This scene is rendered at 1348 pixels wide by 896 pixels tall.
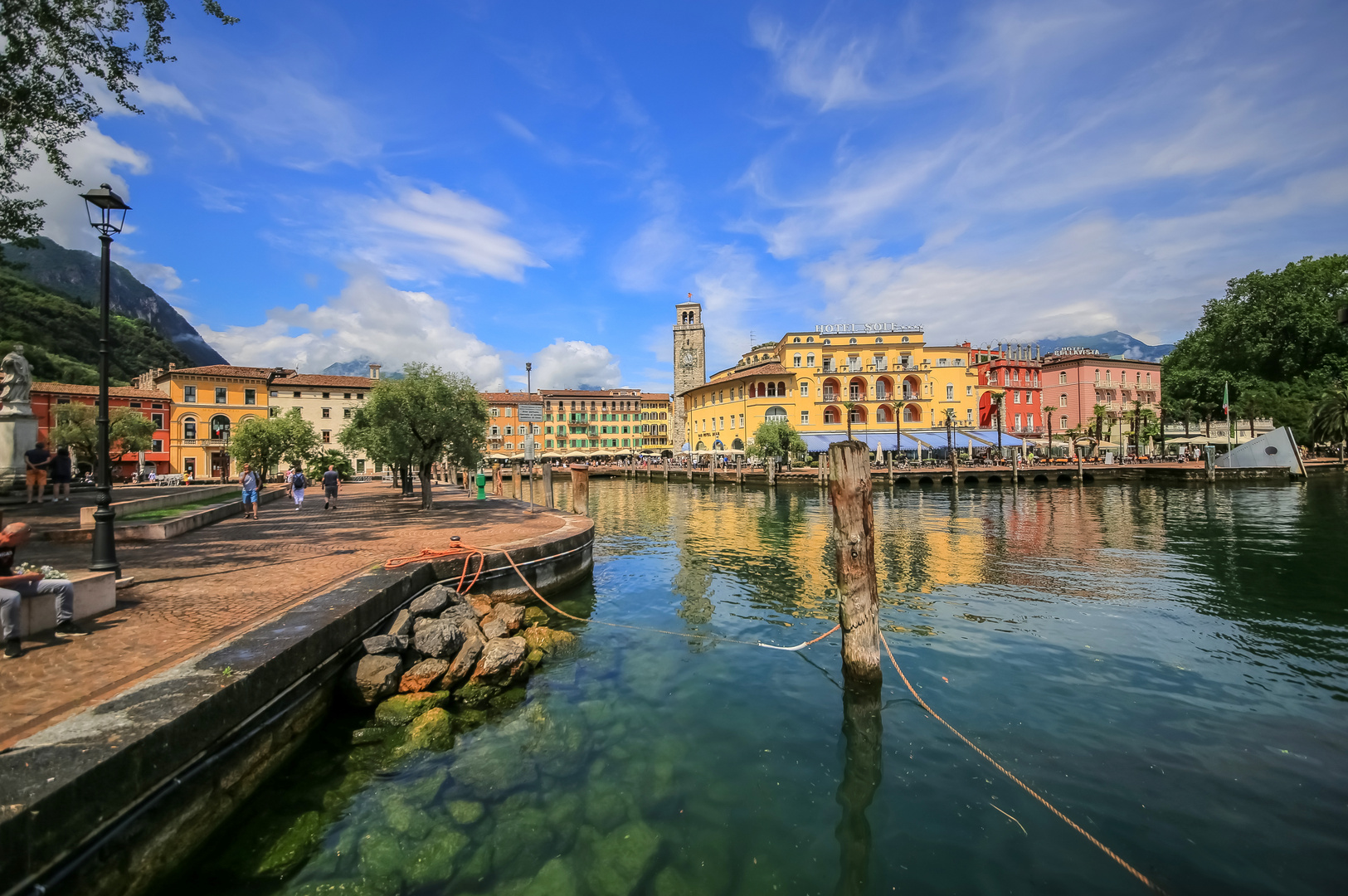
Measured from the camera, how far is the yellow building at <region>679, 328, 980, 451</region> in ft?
207

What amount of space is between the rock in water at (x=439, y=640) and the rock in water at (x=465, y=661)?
0.40 feet

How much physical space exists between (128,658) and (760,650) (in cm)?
796

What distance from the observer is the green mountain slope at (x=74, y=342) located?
57484 mm

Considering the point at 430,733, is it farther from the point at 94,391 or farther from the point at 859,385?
the point at 859,385

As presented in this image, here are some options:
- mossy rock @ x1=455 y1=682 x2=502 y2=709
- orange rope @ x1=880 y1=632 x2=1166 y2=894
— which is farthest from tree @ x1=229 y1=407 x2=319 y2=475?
orange rope @ x1=880 y1=632 x2=1166 y2=894

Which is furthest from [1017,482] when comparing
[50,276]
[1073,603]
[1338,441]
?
[50,276]

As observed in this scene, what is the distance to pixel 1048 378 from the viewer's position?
247 ft

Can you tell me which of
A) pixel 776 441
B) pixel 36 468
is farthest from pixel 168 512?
pixel 776 441

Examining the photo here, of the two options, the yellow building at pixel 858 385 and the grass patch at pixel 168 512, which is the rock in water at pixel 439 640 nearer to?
the grass patch at pixel 168 512

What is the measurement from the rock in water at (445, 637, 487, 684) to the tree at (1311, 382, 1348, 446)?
66651mm

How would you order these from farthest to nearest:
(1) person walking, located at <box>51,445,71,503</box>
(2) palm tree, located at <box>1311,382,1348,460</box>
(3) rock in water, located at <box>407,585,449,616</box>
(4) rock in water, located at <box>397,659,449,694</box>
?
(2) palm tree, located at <box>1311,382,1348,460</box>, (1) person walking, located at <box>51,445,71,503</box>, (3) rock in water, located at <box>407,585,449,616</box>, (4) rock in water, located at <box>397,659,449,694</box>

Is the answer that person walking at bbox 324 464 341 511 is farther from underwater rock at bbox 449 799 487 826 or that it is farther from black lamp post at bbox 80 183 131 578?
underwater rock at bbox 449 799 487 826

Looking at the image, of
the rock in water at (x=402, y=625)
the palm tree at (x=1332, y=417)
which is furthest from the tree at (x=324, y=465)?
the palm tree at (x=1332, y=417)

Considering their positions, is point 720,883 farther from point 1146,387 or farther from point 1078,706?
point 1146,387
